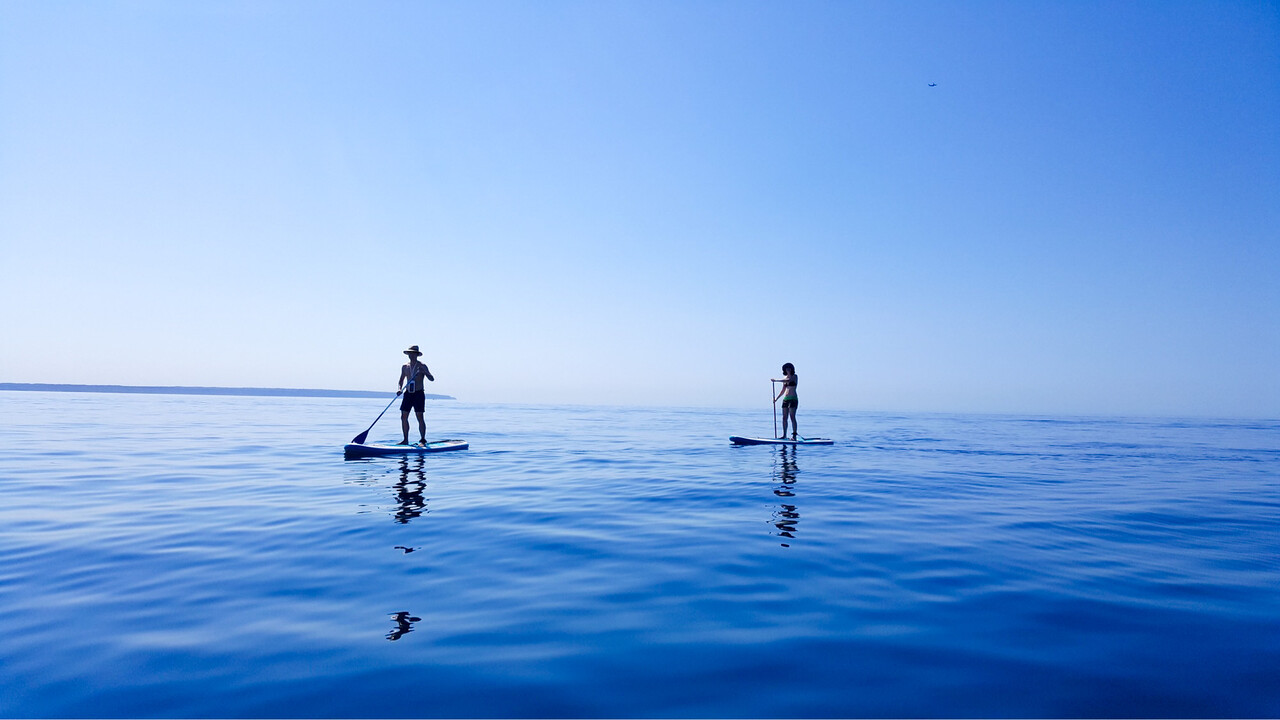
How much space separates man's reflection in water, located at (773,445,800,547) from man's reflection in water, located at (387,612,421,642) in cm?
414

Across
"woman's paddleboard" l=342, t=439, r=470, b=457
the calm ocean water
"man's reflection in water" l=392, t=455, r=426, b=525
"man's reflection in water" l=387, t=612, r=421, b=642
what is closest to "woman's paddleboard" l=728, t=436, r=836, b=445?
"woman's paddleboard" l=342, t=439, r=470, b=457

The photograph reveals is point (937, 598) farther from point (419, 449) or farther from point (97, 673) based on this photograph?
point (419, 449)

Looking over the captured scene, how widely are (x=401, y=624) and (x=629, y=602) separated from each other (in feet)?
5.87

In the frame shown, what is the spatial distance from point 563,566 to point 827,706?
3.14m

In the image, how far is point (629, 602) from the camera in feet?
15.3

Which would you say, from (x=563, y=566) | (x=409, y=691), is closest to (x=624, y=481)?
(x=563, y=566)

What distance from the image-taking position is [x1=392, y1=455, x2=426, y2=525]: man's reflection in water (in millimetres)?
8203

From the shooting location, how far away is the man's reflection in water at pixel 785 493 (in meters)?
7.39

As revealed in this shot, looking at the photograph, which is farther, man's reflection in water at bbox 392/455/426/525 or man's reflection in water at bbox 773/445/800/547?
man's reflection in water at bbox 392/455/426/525

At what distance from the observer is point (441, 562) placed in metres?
5.76

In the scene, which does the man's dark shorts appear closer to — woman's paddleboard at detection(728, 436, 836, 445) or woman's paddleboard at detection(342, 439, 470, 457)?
woman's paddleboard at detection(342, 439, 470, 457)

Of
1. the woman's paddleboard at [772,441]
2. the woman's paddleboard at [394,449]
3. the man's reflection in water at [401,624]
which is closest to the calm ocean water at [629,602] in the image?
the man's reflection in water at [401,624]

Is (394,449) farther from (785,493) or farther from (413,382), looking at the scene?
(785,493)

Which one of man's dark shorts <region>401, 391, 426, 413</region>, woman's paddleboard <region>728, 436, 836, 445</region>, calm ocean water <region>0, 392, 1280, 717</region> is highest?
man's dark shorts <region>401, 391, 426, 413</region>
